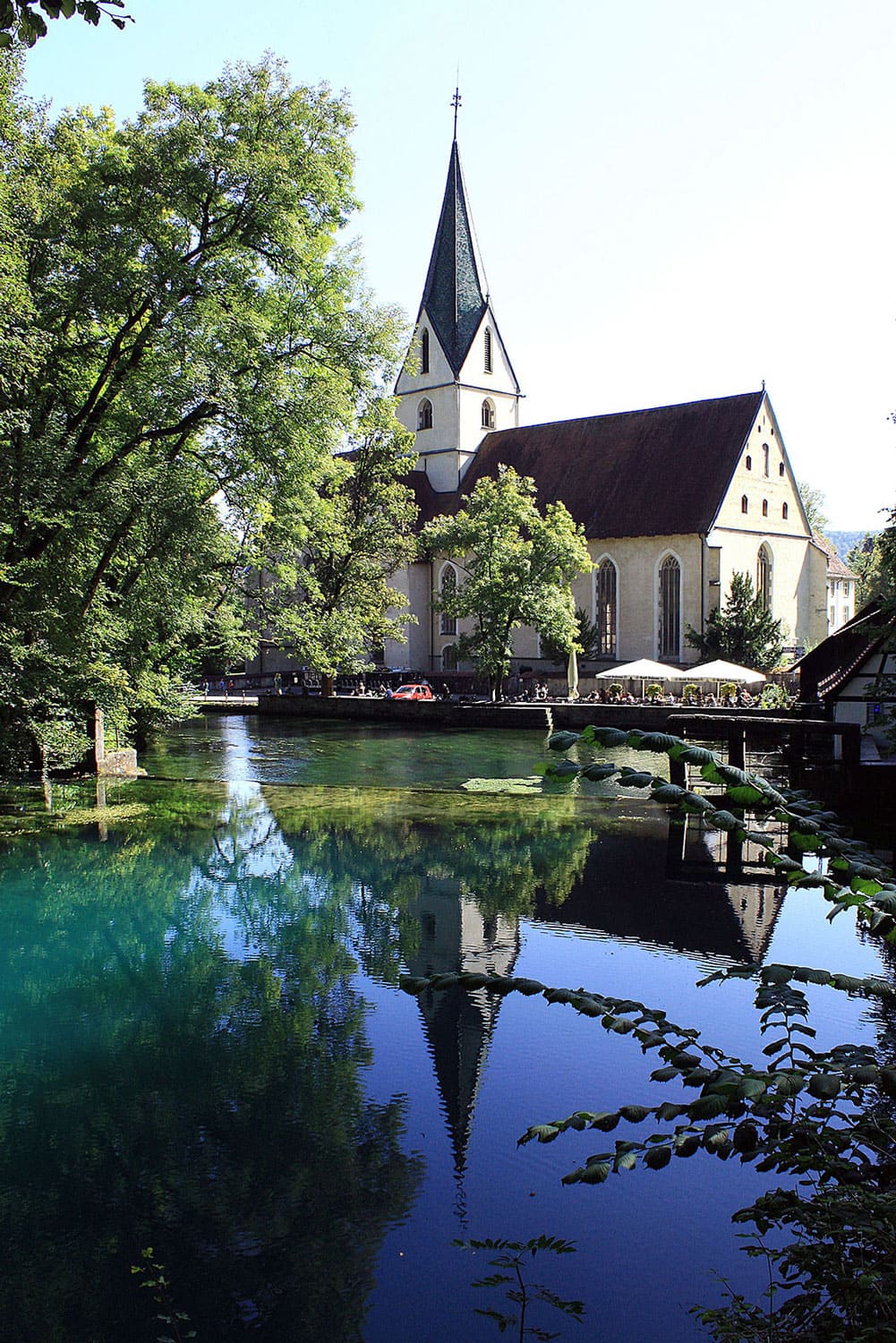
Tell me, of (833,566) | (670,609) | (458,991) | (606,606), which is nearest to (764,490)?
(670,609)

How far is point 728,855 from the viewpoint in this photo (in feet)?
55.0

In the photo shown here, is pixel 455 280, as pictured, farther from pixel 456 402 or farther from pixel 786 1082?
pixel 786 1082

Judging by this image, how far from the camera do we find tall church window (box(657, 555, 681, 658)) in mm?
51625

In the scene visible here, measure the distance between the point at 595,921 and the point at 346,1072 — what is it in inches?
196

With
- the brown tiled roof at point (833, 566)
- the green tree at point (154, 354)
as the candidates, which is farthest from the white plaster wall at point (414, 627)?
the green tree at point (154, 354)

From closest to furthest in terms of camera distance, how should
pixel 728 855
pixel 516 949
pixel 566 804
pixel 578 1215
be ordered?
pixel 578 1215 < pixel 516 949 < pixel 728 855 < pixel 566 804

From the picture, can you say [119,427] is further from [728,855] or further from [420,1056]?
[420,1056]

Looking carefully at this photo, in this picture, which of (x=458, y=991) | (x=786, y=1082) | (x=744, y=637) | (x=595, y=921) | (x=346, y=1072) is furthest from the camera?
(x=744, y=637)

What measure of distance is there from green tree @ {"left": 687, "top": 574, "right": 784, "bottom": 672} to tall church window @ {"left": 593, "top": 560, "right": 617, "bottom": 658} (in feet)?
21.0

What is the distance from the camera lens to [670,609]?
52.0m

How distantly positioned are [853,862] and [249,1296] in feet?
11.5

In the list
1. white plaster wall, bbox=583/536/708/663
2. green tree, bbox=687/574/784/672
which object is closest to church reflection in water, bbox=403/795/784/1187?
green tree, bbox=687/574/784/672

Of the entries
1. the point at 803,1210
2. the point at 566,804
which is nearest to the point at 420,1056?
the point at 803,1210

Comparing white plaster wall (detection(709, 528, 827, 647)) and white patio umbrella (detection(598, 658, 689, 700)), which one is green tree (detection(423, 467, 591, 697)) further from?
white plaster wall (detection(709, 528, 827, 647))
